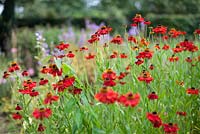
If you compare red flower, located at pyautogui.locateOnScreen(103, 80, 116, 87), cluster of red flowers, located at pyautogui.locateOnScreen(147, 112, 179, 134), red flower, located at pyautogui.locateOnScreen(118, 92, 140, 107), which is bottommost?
cluster of red flowers, located at pyautogui.locateOnScreen(147, 112, 179, 134)

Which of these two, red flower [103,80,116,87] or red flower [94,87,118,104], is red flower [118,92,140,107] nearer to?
red flower [94,87,118,104]

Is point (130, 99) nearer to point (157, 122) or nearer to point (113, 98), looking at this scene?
point (113, 98)

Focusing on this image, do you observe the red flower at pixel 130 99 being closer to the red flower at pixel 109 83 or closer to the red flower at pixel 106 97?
the red flower at pixel 106 97

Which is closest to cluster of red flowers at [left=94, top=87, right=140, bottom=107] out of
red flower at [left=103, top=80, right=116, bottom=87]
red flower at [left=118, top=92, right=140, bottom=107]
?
red flower at [left=118, top=92, right=140, bottom=107]

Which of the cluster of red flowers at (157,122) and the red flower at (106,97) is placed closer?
the red flower at (106,97)

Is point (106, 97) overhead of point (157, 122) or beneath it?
overhead

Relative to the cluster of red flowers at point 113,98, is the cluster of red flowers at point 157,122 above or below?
below

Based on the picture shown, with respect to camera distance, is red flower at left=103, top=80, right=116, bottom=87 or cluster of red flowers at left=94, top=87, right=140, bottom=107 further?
red flower at left=103, top=80, right=116, bottom=87

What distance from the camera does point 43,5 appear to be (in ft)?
71.7

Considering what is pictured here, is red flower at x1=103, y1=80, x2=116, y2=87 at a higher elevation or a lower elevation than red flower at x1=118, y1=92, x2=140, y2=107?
higher

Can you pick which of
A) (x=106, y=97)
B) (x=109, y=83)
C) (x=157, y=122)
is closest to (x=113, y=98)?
(x=106, y=97)

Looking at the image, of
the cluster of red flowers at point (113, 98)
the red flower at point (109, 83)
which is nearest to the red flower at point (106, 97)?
the cluster of red flowers at point (113, 98)

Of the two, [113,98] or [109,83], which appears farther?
[109,83]

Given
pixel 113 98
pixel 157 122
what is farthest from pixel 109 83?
pixel 157 122
